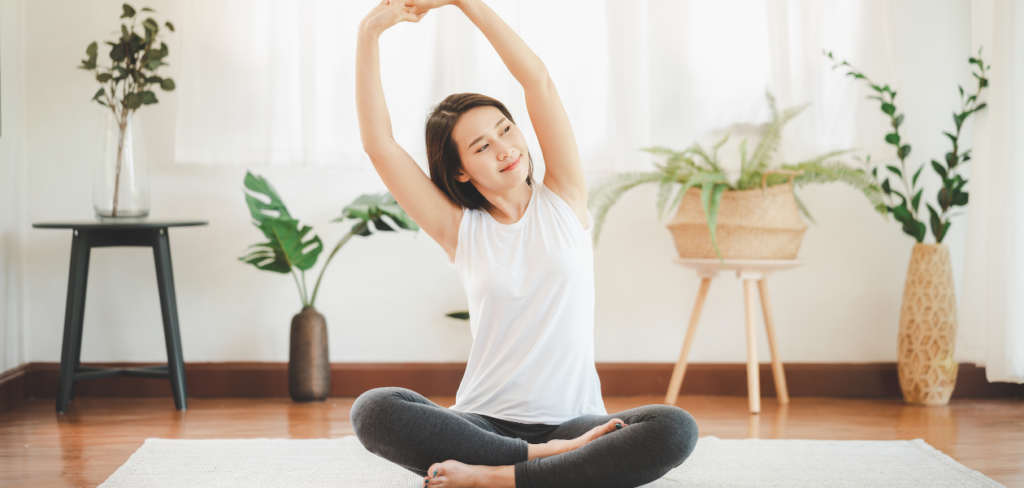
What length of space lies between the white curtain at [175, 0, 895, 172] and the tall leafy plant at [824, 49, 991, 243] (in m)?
0.08

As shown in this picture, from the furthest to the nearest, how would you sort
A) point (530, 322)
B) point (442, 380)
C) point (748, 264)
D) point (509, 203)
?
1. point (442, 380)
2. point (748, 264)
3. point (509, 203)
4. point (530, 322)

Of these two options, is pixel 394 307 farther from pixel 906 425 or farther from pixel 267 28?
pixel 906 425

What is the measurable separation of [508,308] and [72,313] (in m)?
1.53

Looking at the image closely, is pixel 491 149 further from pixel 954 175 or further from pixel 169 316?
pixel 954 175

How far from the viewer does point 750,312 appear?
221cm

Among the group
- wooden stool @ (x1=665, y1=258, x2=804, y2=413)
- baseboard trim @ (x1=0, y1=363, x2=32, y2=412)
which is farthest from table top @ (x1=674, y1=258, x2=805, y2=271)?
baseboard trim @ (x1=0, y1=363, x2=32, y2=412)

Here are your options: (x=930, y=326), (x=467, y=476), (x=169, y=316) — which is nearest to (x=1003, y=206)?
(x=930, y=326)

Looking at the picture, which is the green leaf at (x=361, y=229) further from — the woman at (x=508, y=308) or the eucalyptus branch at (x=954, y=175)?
the eucalyptus branch at (x=954, y=175)

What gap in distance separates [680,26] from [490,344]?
4.84 feet

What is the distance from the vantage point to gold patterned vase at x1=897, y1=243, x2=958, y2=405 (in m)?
2.26

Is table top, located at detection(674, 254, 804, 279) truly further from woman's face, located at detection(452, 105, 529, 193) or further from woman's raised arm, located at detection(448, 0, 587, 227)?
woman's face, located at detection(452, 105, 529, 193)

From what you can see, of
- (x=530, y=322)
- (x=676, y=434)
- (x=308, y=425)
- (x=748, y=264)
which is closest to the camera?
(x=676, y=434)

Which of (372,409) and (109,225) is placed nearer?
(372,409)

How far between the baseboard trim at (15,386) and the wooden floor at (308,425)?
0.04m
